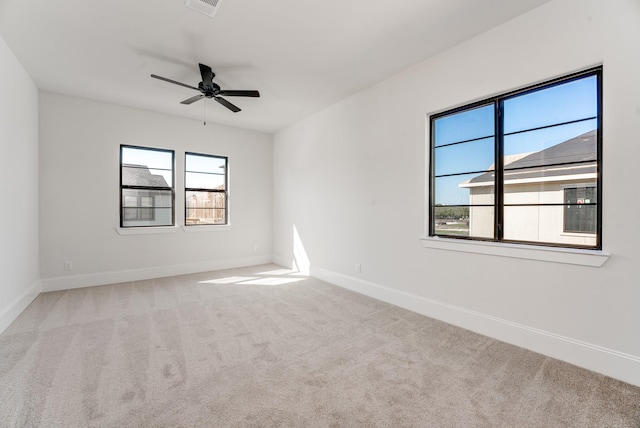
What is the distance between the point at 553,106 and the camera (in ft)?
8.14

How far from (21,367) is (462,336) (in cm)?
381

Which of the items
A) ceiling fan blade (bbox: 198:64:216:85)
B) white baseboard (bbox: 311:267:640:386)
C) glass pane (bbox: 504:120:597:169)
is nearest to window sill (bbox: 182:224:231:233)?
ceiling fan blade (bbox: 198:64:216:85)

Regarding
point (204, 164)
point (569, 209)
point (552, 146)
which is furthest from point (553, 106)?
point (204, 164)

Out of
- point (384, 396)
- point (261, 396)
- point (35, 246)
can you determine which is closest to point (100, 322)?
point (35, 246)

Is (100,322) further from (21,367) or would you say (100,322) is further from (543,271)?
(543,271)

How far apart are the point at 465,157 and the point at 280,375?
2.85 meters

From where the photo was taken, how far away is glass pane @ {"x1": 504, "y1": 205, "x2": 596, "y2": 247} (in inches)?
92.8

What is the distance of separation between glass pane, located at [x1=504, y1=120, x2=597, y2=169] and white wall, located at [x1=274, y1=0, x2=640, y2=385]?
16 centimetres

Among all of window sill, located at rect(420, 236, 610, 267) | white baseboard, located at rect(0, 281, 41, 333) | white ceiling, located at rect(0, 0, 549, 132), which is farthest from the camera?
white baseboard, located at rect(0, 281, 41, 333)

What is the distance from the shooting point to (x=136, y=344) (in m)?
2.59

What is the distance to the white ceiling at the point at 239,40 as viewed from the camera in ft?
8.09

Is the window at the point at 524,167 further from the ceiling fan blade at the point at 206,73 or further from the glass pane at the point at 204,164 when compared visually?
the glass pane at the point at 204,164

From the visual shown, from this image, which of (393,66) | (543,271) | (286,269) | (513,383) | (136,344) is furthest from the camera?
(286,269)

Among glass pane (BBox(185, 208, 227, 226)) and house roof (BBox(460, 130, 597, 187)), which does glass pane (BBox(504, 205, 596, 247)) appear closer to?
house roof (BBox(460, 130, 597, 187))
